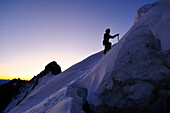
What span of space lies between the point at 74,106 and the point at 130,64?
5.41ft

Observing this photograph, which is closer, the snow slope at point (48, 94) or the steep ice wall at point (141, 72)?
the steep ice wall at point (141, 72)

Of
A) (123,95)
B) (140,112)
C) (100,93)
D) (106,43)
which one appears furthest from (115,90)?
(106,43)

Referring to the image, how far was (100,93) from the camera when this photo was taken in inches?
95.7

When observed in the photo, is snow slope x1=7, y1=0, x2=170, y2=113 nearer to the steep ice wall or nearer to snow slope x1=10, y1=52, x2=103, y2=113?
the steep ice wall

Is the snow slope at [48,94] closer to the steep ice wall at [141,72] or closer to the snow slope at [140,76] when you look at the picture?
the snow slope at [140,76]

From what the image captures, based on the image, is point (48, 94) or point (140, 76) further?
point (48, 94)

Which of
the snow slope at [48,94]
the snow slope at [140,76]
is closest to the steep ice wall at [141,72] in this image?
the snow slope at [140,76]

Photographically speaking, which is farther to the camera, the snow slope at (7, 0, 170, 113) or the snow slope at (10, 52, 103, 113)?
the snow slope at (10, 52, 103, 113)

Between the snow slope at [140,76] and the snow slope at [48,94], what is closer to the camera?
the snow slope at [140,76]

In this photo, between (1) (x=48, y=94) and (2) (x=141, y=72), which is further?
(1) (x=48, y=94)

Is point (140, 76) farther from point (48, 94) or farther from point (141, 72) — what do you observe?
point (48, 94)

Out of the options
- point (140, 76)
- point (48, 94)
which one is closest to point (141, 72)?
point (140, 76)

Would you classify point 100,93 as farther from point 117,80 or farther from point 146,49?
point 146,49

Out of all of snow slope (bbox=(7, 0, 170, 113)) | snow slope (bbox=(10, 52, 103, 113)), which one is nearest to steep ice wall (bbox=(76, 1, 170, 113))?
snow slope (bbox=(7, 0, 170, 113))
